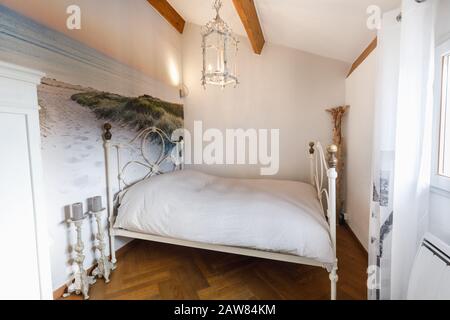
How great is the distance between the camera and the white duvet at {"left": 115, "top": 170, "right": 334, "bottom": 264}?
1412 mm

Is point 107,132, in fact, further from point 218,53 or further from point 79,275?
point 218,53

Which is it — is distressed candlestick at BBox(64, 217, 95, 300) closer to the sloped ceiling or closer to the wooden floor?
the wooden floor

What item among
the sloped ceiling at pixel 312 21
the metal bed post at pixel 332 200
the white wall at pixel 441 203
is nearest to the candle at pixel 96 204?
the metal bed post at pixel 332 200

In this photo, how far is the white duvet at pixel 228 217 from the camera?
141 cm

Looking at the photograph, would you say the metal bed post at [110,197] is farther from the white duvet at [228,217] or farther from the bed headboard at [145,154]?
the white duvet at [228,217]

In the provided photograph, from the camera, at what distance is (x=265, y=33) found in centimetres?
281

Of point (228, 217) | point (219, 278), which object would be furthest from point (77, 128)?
point (219, 278)

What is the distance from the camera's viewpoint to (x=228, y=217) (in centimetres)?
162

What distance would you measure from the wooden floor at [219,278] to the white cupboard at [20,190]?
0.86 metres

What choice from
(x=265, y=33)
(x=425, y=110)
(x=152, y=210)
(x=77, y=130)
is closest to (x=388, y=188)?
(x=425, y=110)

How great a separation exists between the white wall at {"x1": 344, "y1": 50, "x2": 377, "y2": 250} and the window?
864mm

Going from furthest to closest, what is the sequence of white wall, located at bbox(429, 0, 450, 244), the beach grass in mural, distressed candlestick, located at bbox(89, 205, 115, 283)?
1. the beach grass in mural
2. distressed candlestick, located at bbox(89, 205, 115, 283)
3. white wall, located at bbox(429, 0, 450, 244)

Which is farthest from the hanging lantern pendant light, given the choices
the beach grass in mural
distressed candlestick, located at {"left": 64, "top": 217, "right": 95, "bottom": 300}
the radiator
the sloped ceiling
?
the radiator

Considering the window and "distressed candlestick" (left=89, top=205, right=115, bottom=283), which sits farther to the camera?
"distressed candlestick" (left=89, top=205, right=115, bottom=283)
